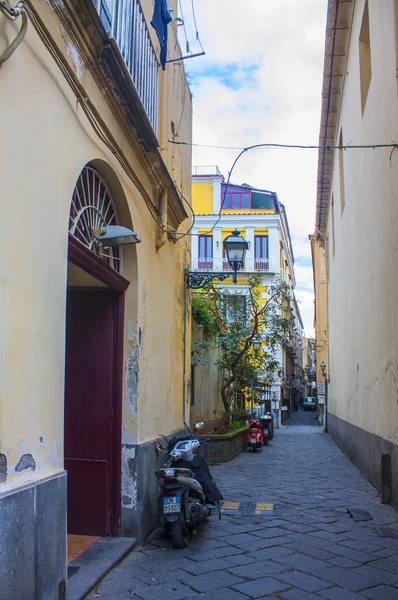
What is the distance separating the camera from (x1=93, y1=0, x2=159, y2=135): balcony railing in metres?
5.13

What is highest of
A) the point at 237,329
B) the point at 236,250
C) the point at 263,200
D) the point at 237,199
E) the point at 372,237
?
the point at 237,199

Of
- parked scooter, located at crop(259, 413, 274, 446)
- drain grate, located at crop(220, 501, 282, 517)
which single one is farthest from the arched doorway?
parked scooter, located at crop(259, 413, 274, 446)

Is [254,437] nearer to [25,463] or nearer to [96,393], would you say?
[96,393]

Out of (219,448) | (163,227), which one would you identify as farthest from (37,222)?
(219,448)

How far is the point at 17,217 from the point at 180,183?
5652 mm

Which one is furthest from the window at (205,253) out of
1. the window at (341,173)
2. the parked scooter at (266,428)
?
the window at (341,173)

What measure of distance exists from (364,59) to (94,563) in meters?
9.47

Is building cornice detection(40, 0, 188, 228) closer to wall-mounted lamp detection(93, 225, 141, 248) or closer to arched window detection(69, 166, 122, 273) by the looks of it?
arched window detection(69, 166, 122, 273)

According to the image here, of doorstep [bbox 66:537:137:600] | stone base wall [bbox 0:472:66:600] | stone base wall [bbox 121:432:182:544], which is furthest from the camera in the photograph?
stone base wall [bbox 121:432:182:544]

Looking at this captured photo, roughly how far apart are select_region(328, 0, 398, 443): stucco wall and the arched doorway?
361 centimetres

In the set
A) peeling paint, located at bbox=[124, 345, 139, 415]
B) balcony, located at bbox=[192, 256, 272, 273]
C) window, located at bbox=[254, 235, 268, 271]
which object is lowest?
peeling paint, located at bbox=[124, 345, 139, 415]

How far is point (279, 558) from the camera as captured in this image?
17.4 ft

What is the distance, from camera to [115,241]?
513 centimetres

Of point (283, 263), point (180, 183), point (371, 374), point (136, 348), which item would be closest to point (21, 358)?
point (136, 348)
